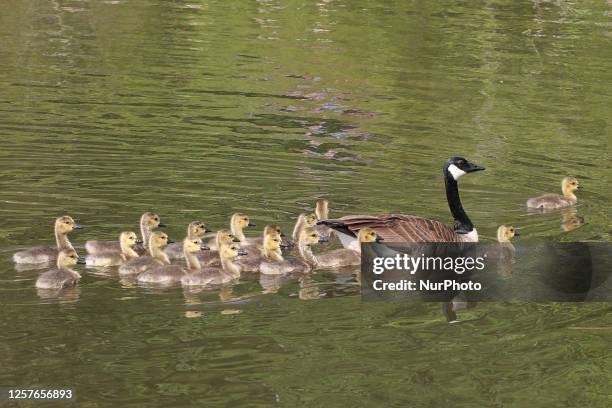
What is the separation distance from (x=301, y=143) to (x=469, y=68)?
→ 8.01 metres

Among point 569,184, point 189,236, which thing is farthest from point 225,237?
point 569,184

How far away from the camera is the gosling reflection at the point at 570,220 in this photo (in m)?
13.7

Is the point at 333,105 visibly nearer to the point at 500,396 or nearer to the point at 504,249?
Result: the point at 504,249

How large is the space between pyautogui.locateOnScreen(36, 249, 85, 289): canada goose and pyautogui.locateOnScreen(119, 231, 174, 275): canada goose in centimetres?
44

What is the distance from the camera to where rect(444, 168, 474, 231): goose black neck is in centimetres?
1287

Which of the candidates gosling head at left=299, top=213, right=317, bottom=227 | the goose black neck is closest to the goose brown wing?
gosling head at left=299, top=213, right=317, bottom=227

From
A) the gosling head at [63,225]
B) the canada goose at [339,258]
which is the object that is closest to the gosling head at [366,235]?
the canada goose at [339,258]

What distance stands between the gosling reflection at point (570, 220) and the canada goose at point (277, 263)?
3234 millimetres

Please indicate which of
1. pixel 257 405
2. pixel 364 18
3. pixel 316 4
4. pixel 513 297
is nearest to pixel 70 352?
pixel 257 405

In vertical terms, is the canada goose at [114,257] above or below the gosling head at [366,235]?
below

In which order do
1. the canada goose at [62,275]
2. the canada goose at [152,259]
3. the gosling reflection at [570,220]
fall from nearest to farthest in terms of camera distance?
the canada goose at [62,275] < the canada goose at [152,259] < the gosling reflection at [570,220]

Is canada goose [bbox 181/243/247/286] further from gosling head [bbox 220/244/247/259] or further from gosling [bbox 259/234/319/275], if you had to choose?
gosling [bbox 259/234/319/275]

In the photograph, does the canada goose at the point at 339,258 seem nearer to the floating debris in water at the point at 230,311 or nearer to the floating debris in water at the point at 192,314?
the floating debris in water at the point at 230,311

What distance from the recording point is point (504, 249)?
41.7 feet
